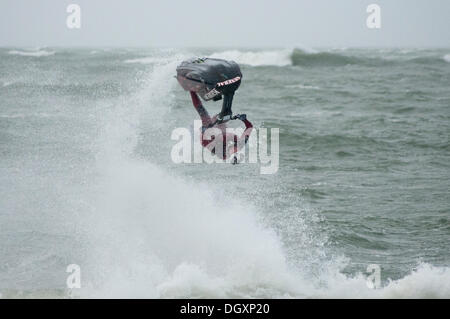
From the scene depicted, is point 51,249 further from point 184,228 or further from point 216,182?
point 216,182

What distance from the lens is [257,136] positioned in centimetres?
3009

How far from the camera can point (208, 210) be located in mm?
17828

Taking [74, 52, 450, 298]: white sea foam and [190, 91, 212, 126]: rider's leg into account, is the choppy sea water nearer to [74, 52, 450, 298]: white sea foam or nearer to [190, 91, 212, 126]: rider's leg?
[74, 52, 450, 298]: white sea foam

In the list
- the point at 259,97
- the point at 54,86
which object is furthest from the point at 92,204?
the point at 54,86

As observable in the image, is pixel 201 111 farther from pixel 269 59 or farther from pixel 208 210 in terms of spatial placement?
pixel 269 59

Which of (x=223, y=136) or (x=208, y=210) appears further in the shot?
(x=208, y=210)

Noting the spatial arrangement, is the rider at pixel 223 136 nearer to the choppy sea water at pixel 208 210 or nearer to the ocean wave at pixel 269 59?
the choppy sea water at pixel 208 210

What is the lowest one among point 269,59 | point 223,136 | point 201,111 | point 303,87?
point 223,136

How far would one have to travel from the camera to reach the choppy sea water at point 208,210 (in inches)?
588

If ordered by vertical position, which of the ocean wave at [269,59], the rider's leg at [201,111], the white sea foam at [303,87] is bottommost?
the rider's leg at [201,111]

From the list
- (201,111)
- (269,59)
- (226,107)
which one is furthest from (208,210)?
(269,59)

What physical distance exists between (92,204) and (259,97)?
24.7m

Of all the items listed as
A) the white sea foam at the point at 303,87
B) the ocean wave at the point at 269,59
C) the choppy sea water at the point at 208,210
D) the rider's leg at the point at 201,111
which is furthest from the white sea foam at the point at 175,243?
the ocean wave at the point at 269,59
